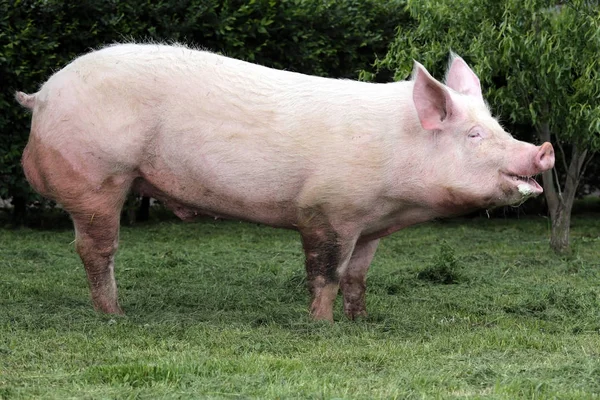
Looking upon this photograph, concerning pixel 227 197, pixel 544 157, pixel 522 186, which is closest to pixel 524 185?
pixel 522 186

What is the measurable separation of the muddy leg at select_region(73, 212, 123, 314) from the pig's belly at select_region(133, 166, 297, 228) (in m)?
0.40

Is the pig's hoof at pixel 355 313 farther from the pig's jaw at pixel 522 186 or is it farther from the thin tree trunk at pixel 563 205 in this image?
the thin tree trunk at pixel 563 205

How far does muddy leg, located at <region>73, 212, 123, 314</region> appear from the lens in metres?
6.74

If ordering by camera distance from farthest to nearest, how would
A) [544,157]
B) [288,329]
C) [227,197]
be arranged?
[227,197] < [288,329] < [544,157]

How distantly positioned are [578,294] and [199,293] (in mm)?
2811

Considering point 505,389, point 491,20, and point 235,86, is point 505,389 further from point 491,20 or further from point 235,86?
point 491,20

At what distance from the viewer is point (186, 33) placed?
12.4m

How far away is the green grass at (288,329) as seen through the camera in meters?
4.75

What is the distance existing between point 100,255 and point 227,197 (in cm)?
95

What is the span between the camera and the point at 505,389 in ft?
15.3

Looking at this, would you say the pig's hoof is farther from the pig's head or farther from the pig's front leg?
the pig's head

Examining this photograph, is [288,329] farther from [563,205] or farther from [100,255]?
[563,205]

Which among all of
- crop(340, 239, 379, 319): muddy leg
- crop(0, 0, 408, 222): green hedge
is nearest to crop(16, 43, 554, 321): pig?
crop(340, 239, 379, 319): muddy leg

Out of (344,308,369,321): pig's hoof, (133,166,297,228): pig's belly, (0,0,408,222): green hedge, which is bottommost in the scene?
(0,0,408,222): green hedge
